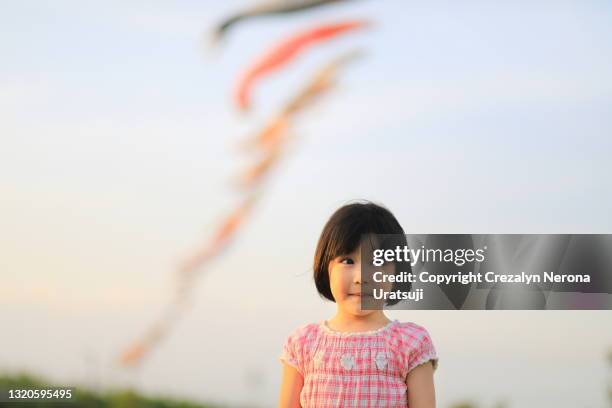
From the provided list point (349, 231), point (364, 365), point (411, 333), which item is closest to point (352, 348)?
point (364, 365)

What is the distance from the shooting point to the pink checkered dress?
7.75 feet

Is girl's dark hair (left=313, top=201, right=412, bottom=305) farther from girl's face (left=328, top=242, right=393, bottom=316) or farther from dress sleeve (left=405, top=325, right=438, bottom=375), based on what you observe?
dress sleeve (left=405, top=325, right=438, bottom=375)

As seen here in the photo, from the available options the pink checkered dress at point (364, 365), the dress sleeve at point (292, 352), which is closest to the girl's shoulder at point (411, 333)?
the pink checkered dress at point (364, 365)

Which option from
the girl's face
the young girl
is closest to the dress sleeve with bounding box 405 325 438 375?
the young girl

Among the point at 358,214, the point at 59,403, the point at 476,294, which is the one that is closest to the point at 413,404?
the point at 358,214

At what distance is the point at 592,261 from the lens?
13.1 ft

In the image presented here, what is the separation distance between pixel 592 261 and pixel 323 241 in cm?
193

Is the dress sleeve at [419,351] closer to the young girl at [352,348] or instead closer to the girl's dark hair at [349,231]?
the young girl at [352,348]

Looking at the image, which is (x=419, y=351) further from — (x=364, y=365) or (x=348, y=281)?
(x=348, y=281)

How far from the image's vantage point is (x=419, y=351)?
237 centimetres

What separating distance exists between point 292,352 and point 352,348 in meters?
0.18

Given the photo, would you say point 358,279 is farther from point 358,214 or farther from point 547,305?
point 547,305

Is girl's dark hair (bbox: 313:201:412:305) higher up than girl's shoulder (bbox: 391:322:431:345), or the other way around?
girl's dark hair (bbox: 313:201:412:305)

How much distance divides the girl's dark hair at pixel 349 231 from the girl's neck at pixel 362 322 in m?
0.06
